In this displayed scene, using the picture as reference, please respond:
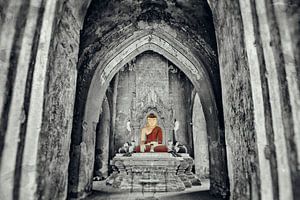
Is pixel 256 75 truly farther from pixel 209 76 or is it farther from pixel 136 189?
pixel 136 189

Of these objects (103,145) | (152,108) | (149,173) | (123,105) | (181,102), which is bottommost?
(149,173)

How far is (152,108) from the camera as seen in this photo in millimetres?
10039

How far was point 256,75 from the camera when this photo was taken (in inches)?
58.9

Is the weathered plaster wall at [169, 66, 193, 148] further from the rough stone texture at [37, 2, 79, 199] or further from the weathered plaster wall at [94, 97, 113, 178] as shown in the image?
the rough stone texture at [37, 2, 79, 199]

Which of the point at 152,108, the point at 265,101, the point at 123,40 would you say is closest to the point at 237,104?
the point at 265,101

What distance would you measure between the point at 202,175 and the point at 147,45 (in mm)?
5742

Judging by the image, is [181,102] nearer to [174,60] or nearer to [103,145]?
[103,145]

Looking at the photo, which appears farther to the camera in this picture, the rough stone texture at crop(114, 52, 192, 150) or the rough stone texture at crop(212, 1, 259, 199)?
the rough stone texture at crop(114, 52, 192, 150)

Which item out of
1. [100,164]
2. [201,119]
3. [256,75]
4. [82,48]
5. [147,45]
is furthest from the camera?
[201,119]

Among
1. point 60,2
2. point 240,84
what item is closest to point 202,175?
point 240,84

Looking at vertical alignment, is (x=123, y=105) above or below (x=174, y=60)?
below

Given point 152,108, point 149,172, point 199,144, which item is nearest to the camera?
point 149,172

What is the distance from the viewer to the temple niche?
8.88 meters

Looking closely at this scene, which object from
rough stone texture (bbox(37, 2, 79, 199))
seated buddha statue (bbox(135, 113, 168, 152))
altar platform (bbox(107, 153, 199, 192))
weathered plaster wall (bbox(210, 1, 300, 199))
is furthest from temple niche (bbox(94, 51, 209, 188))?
weathered plaster wall (bbox(210, 1, 300, 199))
